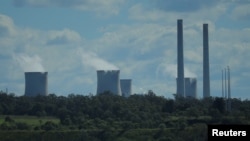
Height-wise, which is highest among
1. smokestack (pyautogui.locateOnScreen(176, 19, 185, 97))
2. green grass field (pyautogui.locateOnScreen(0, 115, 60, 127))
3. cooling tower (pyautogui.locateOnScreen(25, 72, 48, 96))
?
smokestack (pyautogui.locateOnScreen(176, 19, 185, 97))

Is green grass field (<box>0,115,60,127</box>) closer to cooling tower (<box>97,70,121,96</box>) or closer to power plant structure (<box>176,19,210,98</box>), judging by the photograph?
cooling tower (<box>97,70,121,96</box>)

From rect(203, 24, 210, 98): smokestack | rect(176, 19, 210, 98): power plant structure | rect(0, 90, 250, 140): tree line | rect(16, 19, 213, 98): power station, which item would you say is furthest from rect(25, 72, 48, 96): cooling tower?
rect(203, 24, 210, 98): smokestack

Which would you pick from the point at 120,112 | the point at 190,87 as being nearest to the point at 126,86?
the point at 190,87

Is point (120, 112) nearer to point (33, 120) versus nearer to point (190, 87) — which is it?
point (33, 120)

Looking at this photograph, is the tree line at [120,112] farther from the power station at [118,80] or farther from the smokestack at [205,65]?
the smokestack at [205,65]

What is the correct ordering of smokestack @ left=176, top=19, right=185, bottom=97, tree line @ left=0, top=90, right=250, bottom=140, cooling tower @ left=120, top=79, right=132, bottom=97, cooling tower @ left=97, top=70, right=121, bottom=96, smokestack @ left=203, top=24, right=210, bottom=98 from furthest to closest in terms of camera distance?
cooling tower @ left=120, top=79, right=132, bottom=97
smokestack @ left=176, top=19, right=185, bottom=97
smokestack @ left=203, top=24, right=210, bottom=98
cooling tower @ left=97, top=70, right=121, bottom=96
tree line @ left=0, top=90, right=250, bottom=140

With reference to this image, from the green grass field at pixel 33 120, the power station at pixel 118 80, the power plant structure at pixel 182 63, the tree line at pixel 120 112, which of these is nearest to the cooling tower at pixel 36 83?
the power station at pixel 118 80
